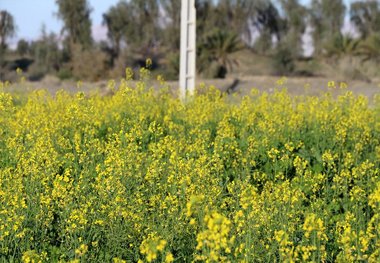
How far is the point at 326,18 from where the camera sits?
2162 inches

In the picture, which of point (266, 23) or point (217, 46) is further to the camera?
point (266, 23)

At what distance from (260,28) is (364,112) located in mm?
46048

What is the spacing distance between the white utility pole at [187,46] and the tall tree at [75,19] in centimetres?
3250

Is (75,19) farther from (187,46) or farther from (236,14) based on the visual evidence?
(187,46)

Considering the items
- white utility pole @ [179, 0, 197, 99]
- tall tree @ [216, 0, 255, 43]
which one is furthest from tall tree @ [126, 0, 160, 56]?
white utility pole @ [179, 0, 197, 99]

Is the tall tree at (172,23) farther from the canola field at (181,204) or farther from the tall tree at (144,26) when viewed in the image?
the canola field at (181,204)

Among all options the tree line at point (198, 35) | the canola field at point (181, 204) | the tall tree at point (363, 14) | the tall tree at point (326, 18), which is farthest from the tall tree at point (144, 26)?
the canola field at point (181, 204)

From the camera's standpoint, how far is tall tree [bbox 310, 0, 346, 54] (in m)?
54.1

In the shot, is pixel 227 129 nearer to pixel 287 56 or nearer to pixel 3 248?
pixel 3 248

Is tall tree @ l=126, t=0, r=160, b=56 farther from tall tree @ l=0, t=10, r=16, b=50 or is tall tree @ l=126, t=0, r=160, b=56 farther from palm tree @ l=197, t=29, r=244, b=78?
palm tree @ l=197, t=29, r=244, b=78

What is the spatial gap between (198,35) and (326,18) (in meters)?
15.2

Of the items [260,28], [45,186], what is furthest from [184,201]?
[260,28]

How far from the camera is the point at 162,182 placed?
6.04m

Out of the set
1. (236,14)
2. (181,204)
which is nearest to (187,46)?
(181,204)
